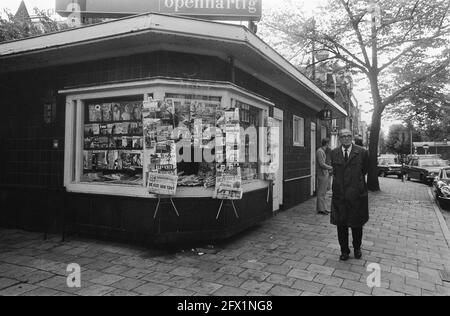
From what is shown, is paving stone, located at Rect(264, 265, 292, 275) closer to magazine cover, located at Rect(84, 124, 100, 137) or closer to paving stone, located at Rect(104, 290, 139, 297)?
paving stone, located at Rect(104, 290, 139, 297)

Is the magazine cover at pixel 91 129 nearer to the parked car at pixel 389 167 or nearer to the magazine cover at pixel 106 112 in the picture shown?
the magazine cover at pixel 106 112

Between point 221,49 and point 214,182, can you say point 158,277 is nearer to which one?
point 214,182

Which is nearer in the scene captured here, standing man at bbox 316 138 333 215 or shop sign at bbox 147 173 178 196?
shop sign at bbox 147 173 178 196

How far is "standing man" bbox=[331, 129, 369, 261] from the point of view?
492 centimetres

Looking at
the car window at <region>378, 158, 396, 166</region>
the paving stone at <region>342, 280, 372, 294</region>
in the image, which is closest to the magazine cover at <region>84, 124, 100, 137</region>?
the paving stone at <region>342, 280, 372, 294</region>

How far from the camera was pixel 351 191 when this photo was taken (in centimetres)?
492

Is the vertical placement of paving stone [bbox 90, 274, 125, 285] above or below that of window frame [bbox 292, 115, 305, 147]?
below

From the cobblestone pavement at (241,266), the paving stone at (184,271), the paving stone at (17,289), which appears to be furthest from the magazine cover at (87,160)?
the paving stone at (184,271)

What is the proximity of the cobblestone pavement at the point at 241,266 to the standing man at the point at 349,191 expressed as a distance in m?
0.49

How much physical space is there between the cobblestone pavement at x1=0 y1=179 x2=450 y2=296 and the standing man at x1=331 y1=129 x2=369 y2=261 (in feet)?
1.61

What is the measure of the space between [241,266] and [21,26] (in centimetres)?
1285

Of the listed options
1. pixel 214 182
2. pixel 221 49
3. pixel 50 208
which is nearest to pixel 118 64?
pixel 221 49

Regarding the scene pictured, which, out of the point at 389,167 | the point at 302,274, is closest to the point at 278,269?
the point at 302,274

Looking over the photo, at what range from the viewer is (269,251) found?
547cm
